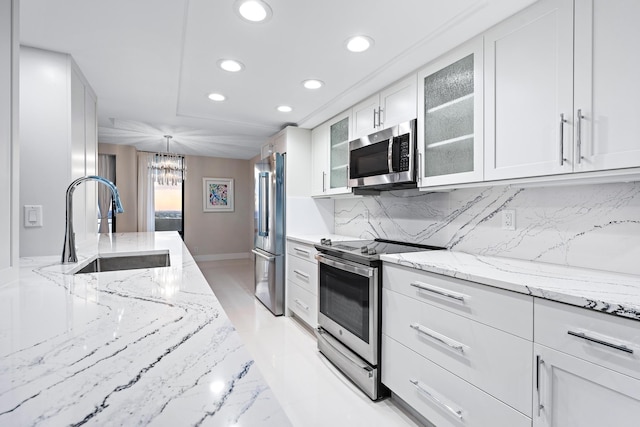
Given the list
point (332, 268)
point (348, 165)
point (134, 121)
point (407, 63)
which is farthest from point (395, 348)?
point (134, 121)

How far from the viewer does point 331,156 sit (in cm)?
322

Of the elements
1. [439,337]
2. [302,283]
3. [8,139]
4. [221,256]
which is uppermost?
[8,139]

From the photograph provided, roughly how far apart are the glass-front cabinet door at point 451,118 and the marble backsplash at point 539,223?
303mm

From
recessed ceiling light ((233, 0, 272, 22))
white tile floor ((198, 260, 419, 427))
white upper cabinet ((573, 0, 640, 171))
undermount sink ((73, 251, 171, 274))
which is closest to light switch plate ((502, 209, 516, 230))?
white upper cabinet ((573, 0, 640, 171))

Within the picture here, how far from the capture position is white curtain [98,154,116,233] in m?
5.46

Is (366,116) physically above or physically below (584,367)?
above

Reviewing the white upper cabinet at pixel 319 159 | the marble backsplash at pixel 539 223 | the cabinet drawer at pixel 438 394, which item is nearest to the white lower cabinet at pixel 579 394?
the cabinet drawer at pixel 438 394

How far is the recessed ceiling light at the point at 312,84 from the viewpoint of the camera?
246 cm

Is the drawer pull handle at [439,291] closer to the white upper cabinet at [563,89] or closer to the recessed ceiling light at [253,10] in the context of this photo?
the white upper cabinet at [563,89]

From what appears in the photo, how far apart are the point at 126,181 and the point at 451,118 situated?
5.79 metres

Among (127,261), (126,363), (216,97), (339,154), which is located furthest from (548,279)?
(216,97)

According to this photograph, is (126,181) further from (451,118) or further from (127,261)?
(451,118)

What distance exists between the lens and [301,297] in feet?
10.2

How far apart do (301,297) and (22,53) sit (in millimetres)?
2782
